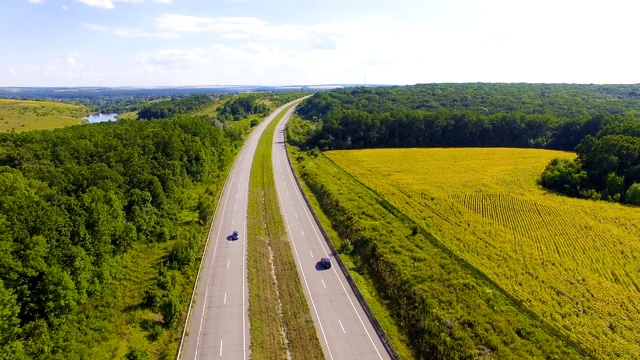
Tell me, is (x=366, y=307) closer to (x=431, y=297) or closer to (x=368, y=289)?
(x=368, y=289)

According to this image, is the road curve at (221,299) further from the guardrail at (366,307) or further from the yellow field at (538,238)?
the yellow field at (538,238)

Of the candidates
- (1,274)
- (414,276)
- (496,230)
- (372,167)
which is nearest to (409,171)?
(372,167)

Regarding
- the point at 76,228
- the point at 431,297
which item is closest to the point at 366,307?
the point at 431,297

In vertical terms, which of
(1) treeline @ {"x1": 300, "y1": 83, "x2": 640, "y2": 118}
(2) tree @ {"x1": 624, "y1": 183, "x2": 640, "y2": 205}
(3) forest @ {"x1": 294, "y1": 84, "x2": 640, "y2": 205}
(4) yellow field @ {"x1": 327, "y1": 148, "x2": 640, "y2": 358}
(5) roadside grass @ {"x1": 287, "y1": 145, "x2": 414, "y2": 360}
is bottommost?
(5) roadside grass @ {"x1": 287, "y1": 145, "x2": 414, "y2": 360}

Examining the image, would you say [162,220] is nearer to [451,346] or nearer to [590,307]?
[451,346]

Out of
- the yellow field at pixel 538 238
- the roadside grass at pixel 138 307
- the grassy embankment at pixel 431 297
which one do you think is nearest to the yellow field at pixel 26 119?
the roadside grass at pixel 138 307

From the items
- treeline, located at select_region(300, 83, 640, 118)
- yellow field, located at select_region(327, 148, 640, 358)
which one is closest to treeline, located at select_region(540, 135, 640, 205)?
yellow field, located at select_region(327, 148, 640, 358)

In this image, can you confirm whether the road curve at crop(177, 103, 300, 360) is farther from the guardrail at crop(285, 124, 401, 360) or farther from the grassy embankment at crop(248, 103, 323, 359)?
the guardrail at crop(285, 124, 401, 360)
